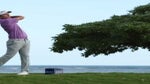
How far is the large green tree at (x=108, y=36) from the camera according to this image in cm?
2292

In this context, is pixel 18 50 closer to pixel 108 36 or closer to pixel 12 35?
pixel 12 35

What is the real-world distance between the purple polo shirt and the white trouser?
124 millimetres

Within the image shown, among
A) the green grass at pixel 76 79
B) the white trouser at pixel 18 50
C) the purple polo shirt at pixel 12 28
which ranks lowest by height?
the green grass at pixel 76 79

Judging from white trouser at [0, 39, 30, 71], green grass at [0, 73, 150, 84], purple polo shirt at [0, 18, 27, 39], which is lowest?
green grass at [0, 73, 150, 84]

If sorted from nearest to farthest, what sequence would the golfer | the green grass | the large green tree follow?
1. the green grass
2. the golfer
3. the large green tree

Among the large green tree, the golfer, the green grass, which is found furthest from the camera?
the large green tree

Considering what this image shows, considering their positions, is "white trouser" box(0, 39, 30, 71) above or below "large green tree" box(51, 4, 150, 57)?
below

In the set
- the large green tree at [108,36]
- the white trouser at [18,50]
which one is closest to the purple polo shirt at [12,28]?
the white trouser at [18,50]

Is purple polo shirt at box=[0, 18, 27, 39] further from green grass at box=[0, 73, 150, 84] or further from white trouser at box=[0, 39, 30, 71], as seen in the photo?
green grass at box=[0, 73, 150, 84]

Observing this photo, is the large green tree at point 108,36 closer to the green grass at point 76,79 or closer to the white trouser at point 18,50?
Result: the green grass at point 76,79

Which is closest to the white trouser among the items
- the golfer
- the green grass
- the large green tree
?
the golfer

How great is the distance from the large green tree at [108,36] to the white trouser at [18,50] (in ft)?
21.6

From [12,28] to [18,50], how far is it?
2.22 ft

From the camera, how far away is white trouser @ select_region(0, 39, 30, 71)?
16734mm
